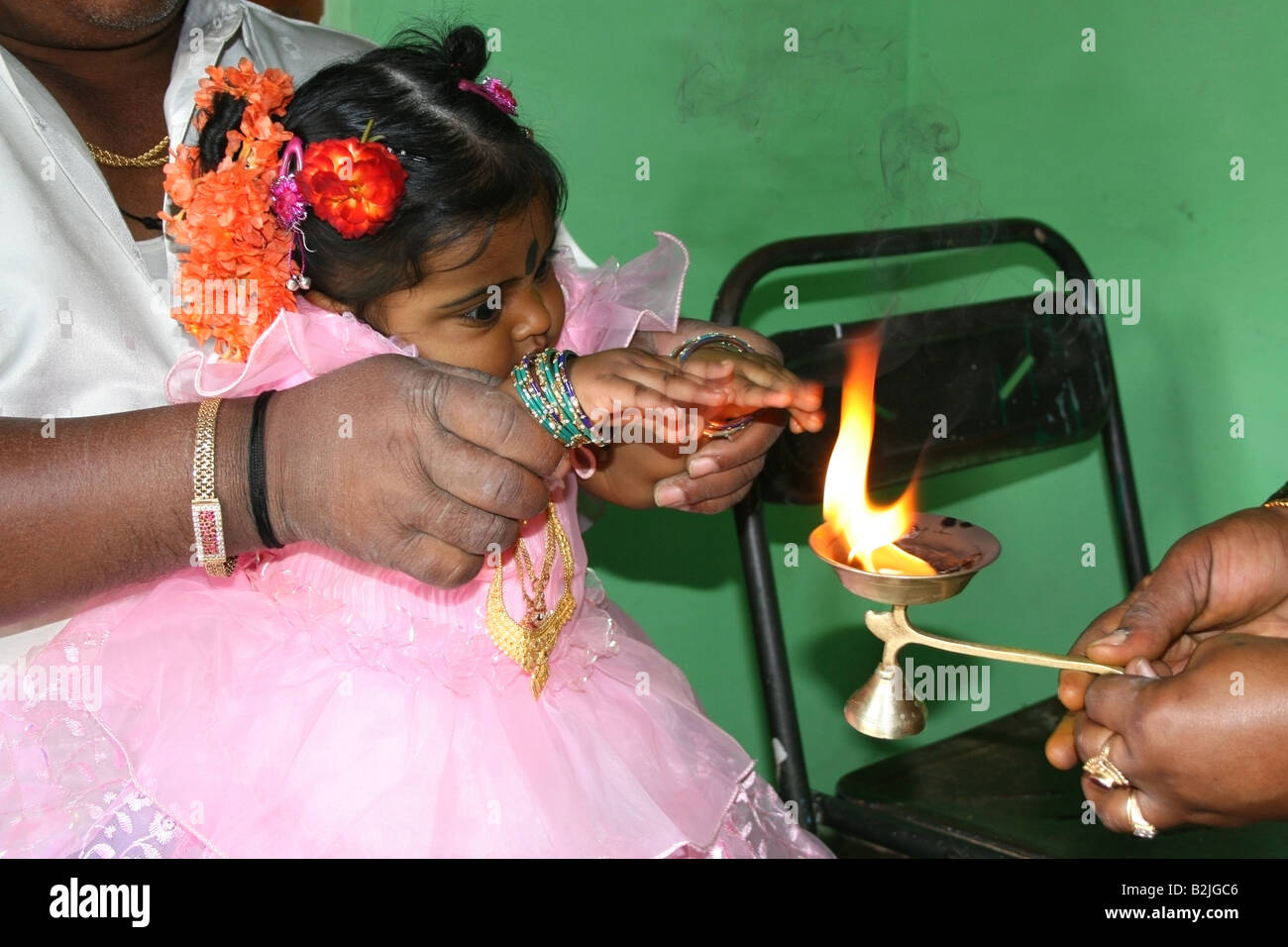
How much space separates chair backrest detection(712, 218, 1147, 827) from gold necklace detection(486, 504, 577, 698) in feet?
1.06

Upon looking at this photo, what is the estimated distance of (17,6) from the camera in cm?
121

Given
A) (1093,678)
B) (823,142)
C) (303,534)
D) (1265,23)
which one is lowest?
(1093,678)

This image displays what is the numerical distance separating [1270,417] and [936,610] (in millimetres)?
787

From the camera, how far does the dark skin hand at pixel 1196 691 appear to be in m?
1.05

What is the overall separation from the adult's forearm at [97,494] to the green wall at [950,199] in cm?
105

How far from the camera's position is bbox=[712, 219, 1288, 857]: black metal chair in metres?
1.60

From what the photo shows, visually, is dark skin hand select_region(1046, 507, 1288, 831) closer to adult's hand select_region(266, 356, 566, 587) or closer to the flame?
the flame

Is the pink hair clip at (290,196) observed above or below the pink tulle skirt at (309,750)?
above

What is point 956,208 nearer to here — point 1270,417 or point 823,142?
point 823,142

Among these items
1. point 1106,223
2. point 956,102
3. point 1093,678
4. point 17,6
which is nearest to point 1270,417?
point 1106,223

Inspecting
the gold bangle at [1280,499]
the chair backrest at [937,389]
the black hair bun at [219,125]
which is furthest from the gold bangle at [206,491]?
the gold bangle at [1280,499]

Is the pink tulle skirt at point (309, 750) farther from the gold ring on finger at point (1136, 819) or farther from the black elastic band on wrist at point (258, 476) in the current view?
the gold ring on finger at point (1136, 819)

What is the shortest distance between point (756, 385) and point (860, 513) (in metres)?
0.20

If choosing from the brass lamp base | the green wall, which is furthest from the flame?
the green wall
